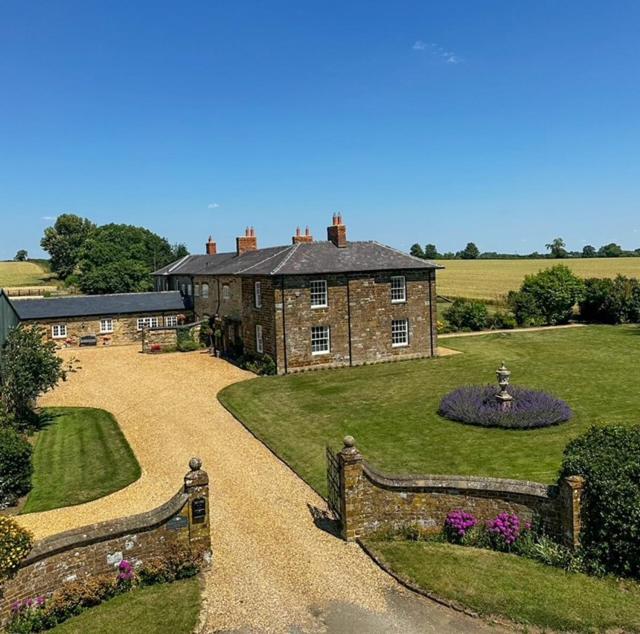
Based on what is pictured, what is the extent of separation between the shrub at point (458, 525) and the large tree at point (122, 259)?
2516 inches

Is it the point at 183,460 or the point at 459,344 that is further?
the point at 459,344

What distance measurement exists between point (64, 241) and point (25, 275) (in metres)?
19.1

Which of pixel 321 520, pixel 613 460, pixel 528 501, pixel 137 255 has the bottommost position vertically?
pixel 321 520

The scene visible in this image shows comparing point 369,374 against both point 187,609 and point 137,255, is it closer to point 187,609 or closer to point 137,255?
point 187,609

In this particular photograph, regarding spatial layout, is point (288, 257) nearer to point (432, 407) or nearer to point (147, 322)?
point (432, 407)

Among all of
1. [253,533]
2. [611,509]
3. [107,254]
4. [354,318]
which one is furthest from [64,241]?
[611,509]

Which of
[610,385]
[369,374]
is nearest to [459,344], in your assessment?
[369,374]

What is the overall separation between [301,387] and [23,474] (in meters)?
13.5

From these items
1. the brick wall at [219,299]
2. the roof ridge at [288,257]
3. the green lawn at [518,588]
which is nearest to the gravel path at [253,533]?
the green lawn at [518,588]

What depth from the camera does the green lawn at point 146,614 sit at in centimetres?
886

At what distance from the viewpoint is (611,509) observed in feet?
32.9

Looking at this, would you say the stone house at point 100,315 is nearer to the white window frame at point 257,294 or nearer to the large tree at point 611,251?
the white window frame at point 257,294

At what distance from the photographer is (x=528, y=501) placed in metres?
11.1

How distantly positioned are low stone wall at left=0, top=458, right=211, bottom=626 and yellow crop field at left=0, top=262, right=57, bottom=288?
94.7 metres
